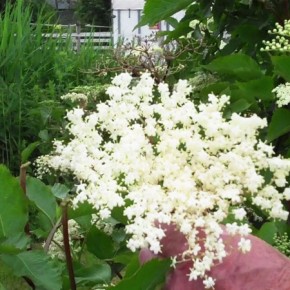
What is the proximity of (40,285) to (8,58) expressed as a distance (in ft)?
12.5

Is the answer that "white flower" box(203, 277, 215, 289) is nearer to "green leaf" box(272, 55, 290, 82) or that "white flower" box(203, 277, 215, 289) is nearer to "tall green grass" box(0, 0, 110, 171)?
"green leaf" box(272, 55, 290, 82)

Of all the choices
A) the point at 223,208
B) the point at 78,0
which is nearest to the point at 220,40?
the point at 223,208

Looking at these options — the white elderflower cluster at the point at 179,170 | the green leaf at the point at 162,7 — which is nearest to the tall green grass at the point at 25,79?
the green leaf at the point at 162,7

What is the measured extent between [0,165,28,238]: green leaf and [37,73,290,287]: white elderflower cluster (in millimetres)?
120

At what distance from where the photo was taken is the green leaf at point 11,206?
977 millimetres

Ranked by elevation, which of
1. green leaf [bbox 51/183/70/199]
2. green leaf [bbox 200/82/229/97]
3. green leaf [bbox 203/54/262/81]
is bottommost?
green leaf [bbox 51/183/70/199]

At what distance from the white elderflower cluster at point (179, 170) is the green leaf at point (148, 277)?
1.2 inches

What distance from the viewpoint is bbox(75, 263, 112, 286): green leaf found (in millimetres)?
1099

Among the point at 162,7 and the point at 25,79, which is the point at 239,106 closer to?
the point at 162,7

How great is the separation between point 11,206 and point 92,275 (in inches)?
7.5

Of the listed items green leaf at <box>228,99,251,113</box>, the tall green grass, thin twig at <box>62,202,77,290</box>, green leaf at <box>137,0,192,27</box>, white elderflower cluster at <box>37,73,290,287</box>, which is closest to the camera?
white elderflower cluster at <box>37,73,290,287</box>

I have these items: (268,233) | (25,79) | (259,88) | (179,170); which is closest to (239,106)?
(259,88)

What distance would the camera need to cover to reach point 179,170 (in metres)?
0.81

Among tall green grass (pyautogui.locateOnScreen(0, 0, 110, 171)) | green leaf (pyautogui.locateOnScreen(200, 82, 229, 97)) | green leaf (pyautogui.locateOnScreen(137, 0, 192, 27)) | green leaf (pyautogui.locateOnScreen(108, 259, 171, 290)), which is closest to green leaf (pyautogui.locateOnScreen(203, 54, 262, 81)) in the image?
green leaf (pyautogui.locateOnScreen(200, 82, 229, 97))
